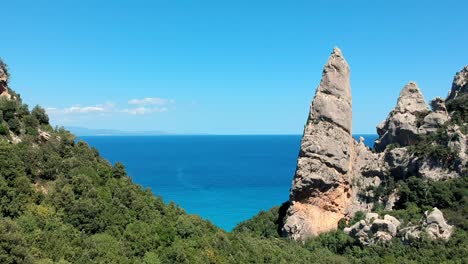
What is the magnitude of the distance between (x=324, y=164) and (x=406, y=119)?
8.43 meters

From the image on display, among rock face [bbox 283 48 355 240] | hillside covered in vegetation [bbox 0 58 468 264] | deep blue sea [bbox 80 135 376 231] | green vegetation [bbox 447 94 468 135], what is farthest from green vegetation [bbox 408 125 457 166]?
deep blue sea [bbox 80 135 376 231]

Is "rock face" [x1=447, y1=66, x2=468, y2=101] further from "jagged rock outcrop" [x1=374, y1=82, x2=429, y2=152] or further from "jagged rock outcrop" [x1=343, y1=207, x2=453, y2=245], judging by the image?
"jagged rock outcrop" [x1=343, y1=207, x2=453, y2=245]

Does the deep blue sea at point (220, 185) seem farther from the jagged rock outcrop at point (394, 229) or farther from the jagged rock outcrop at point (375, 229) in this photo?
the jagged rock outcrop at point (394, 229)

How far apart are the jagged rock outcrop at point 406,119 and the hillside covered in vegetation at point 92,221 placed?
7.60 m

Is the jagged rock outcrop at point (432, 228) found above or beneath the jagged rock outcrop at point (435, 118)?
beneath

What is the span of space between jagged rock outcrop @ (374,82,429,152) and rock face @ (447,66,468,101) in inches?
168

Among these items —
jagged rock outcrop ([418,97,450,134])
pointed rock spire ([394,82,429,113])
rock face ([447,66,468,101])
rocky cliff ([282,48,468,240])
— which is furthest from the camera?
rock face ([447,66,468,101])

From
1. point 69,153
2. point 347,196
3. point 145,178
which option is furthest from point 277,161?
point 69,153

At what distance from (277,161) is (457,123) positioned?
104712 millimetres

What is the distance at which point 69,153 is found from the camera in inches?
859

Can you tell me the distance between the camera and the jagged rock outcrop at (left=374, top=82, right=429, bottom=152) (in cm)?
3666

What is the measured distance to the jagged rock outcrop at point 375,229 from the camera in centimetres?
2925

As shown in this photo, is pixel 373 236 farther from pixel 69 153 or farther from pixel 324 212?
pixel 69 153

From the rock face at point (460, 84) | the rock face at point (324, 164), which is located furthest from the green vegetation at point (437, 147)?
the rock face at point (460, 84)
